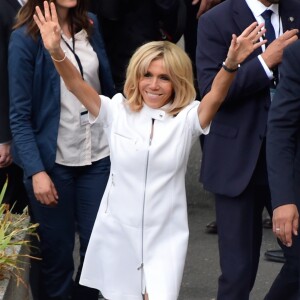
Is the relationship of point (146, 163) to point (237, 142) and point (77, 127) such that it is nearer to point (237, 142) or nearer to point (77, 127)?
point (237, 142)

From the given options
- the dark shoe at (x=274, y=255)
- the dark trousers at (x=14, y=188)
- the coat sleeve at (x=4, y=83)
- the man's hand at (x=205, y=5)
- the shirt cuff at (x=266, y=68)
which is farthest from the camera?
the dark shoe at (x=274, y=255)

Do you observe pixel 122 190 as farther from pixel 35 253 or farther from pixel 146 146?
pixel 35 253

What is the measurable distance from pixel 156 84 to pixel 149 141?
26cm

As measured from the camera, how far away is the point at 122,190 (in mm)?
5047

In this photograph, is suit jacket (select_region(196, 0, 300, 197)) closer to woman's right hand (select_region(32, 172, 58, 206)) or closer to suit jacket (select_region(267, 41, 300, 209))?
suit jacket (select_region(267, 41, 300, 209))

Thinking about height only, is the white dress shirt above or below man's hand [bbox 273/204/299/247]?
above

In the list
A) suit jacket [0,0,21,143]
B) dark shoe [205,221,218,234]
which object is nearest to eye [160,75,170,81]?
suit jacket [0,0,21,143]

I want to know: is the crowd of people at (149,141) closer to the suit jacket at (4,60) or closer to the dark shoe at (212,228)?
the suit jacket at (4,60)

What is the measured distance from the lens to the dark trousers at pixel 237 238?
529 cm

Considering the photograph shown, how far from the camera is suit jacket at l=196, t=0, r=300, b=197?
525 centimetres

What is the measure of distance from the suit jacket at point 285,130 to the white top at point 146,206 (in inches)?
16.6

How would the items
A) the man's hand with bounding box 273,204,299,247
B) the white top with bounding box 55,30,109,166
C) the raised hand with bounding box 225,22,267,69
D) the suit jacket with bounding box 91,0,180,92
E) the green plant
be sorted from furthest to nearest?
1. the suit jacket with bounding box 91,0,180,92
2. the white top with bounding box 55,30,109,166
3. the green plant
4. the raised hand with bounding box 225,22,267,69
5. the man's hand with bounding box 273,204,299,247

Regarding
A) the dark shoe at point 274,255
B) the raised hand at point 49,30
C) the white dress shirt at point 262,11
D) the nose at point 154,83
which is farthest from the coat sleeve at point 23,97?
the dark shoe at point 274,255

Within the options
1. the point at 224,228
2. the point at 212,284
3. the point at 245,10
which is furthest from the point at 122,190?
the point at 212,284
